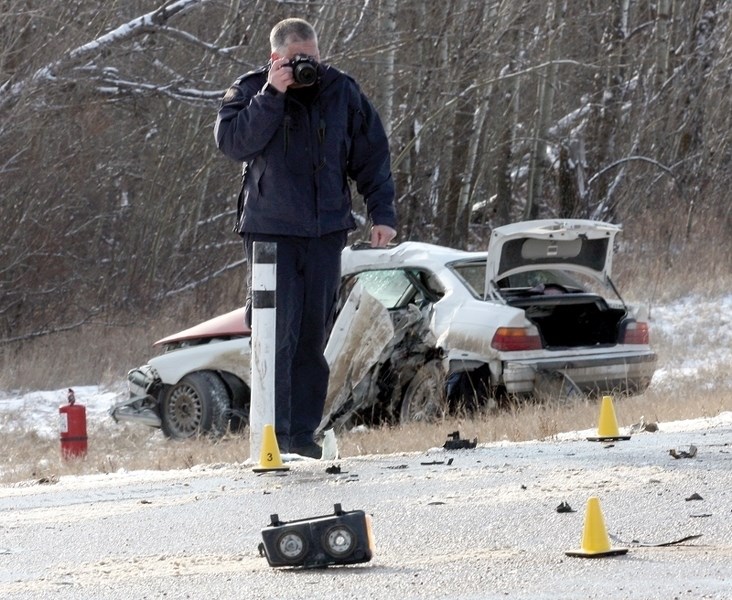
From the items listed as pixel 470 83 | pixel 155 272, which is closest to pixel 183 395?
pixel 155 272

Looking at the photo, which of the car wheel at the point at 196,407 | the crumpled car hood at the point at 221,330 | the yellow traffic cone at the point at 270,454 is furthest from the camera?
the crumpled car hood at the point at 221,330

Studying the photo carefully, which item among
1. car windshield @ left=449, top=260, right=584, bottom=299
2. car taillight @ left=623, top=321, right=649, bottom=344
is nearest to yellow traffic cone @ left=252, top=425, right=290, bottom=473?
car windshield @ left=449, top=260, right=584, bottom=299

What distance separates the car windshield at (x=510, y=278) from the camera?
11250mm

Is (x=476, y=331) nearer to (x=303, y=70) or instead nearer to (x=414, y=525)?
(x=303, y=70)

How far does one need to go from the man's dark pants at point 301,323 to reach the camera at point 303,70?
79cm

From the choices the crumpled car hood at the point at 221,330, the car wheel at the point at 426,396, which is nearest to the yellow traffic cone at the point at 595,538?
the car wheel at the point at 426,396

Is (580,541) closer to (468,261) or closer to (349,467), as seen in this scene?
(349,467)

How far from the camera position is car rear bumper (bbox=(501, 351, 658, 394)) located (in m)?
10.6

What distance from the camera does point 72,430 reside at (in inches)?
419

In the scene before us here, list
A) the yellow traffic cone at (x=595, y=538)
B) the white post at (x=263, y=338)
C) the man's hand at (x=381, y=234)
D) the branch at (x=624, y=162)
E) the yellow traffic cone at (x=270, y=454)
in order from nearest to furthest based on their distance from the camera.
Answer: the yellow traffic cone at (x=595, y=538) → the yellow traffic cone at (x=270, y=454) → the white post at (x=263, y=338) → the man's hand at (x=381, y=234) → the branch at (x=624, y=162)

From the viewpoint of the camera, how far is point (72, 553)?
16.5 feet

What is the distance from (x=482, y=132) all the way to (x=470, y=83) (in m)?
1.71

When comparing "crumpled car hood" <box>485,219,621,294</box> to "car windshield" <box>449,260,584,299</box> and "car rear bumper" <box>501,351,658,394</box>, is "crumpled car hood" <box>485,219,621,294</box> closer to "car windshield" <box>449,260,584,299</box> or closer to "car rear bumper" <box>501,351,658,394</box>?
"car windshield" <box>449,260,584,299</box>

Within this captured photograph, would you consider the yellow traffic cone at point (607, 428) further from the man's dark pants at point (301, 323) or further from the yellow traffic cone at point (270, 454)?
the yellow traffic cone at point (270, 454)
